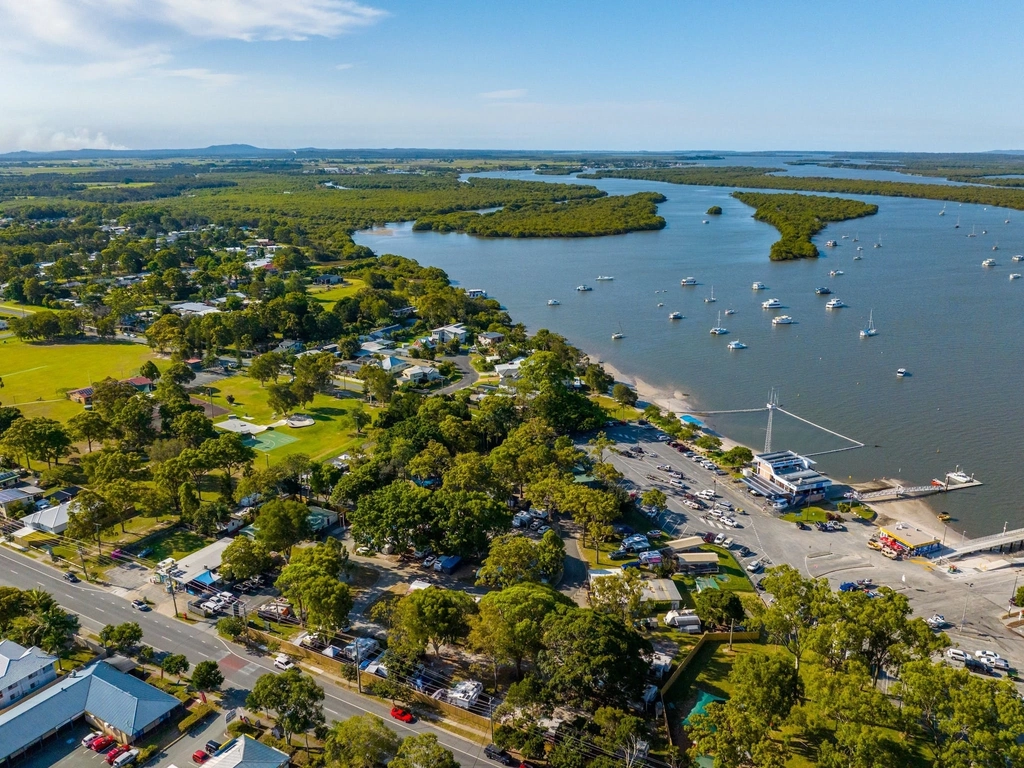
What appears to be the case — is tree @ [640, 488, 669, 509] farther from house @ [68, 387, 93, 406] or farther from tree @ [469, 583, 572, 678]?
house @ [68, 387, 93, 406]

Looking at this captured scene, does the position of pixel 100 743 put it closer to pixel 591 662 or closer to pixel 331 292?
pixel 591 662

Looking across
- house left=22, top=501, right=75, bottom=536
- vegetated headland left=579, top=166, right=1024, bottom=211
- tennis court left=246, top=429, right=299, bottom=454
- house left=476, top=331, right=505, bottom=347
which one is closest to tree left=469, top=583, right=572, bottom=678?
house left=22, top=501, right=75, bottom=536

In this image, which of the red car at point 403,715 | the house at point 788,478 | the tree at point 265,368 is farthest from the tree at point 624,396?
the red car at point 403,715

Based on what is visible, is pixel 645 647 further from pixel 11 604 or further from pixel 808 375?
pixel 808 375

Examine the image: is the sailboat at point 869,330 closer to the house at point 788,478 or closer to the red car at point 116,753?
the house at point 788,478

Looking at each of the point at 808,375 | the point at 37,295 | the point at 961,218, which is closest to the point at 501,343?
the point at 808,375

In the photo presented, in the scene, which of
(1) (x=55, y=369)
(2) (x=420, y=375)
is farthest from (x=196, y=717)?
(1) (x=55, y=369)
